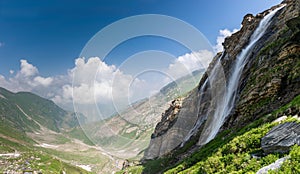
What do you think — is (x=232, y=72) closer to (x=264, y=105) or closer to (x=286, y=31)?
(x=286, y=31)

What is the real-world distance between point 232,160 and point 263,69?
29.0 meters

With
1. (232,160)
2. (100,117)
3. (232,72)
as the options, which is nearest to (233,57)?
(232,72)

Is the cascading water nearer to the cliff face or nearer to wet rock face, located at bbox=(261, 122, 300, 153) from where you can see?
the cliff face

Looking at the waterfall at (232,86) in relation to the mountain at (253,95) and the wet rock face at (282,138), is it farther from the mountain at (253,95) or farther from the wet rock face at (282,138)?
the wet rock face at (282,138)

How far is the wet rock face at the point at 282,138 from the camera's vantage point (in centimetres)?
1195

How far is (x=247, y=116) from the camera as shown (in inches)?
1364

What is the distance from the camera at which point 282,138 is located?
41.9 ft

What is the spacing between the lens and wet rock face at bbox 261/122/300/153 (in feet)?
39.2

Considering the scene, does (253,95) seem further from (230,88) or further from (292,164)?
(292,164)

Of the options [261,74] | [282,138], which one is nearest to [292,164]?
[282,138]

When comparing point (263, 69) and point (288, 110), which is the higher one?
point (263, 69)

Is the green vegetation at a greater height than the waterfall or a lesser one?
lesser

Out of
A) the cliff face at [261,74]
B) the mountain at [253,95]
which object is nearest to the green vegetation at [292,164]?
the mountain at [253,95]

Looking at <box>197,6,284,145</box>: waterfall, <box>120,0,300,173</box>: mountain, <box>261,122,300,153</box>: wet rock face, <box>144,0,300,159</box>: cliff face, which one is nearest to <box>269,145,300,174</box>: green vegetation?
<box>120,0,300,173</box>: mountain
